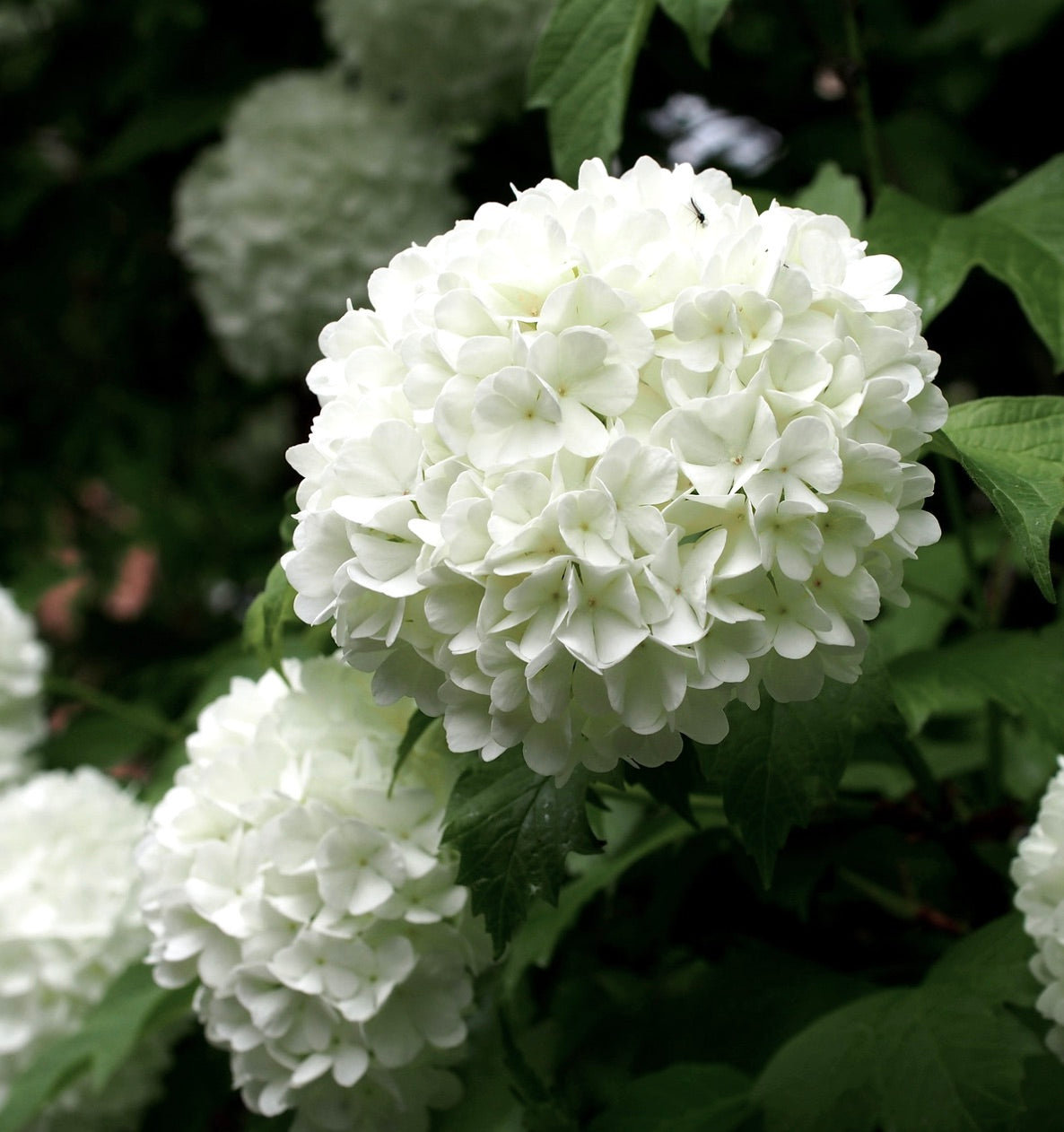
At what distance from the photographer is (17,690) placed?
6.16 feet

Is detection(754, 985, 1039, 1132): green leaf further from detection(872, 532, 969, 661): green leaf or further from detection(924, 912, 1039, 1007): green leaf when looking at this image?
detection(872, 532, 969, 661): green leaf

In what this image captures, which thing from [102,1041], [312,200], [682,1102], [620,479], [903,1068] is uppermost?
[620,479]

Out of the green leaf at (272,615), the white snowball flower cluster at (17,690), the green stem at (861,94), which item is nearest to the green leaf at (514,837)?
the green leaf at (272,615)

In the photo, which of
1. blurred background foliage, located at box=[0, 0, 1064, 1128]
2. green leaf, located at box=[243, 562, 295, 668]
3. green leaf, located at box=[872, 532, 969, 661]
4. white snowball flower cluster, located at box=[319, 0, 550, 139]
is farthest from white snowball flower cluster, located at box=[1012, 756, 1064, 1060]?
white snowball flower cluster, located at box=[319, 0, 550, 139]

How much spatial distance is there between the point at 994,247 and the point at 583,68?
1.41ft

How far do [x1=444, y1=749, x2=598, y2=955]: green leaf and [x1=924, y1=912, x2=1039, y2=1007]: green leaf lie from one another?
1.28 feet

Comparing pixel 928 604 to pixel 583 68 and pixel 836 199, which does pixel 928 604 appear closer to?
pixel 836 199

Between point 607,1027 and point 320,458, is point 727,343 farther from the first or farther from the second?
point 607,1027

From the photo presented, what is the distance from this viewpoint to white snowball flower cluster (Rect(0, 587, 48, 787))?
1868mm

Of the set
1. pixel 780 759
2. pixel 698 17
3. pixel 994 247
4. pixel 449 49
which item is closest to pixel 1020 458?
pixel 780 759

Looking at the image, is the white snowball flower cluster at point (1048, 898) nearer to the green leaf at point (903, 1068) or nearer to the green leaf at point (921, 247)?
the green leaf at point (903, 1068)

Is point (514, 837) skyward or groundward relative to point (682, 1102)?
skyward

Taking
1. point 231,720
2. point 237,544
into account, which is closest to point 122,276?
point 237,544

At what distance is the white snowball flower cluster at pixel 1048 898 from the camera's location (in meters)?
0.89
